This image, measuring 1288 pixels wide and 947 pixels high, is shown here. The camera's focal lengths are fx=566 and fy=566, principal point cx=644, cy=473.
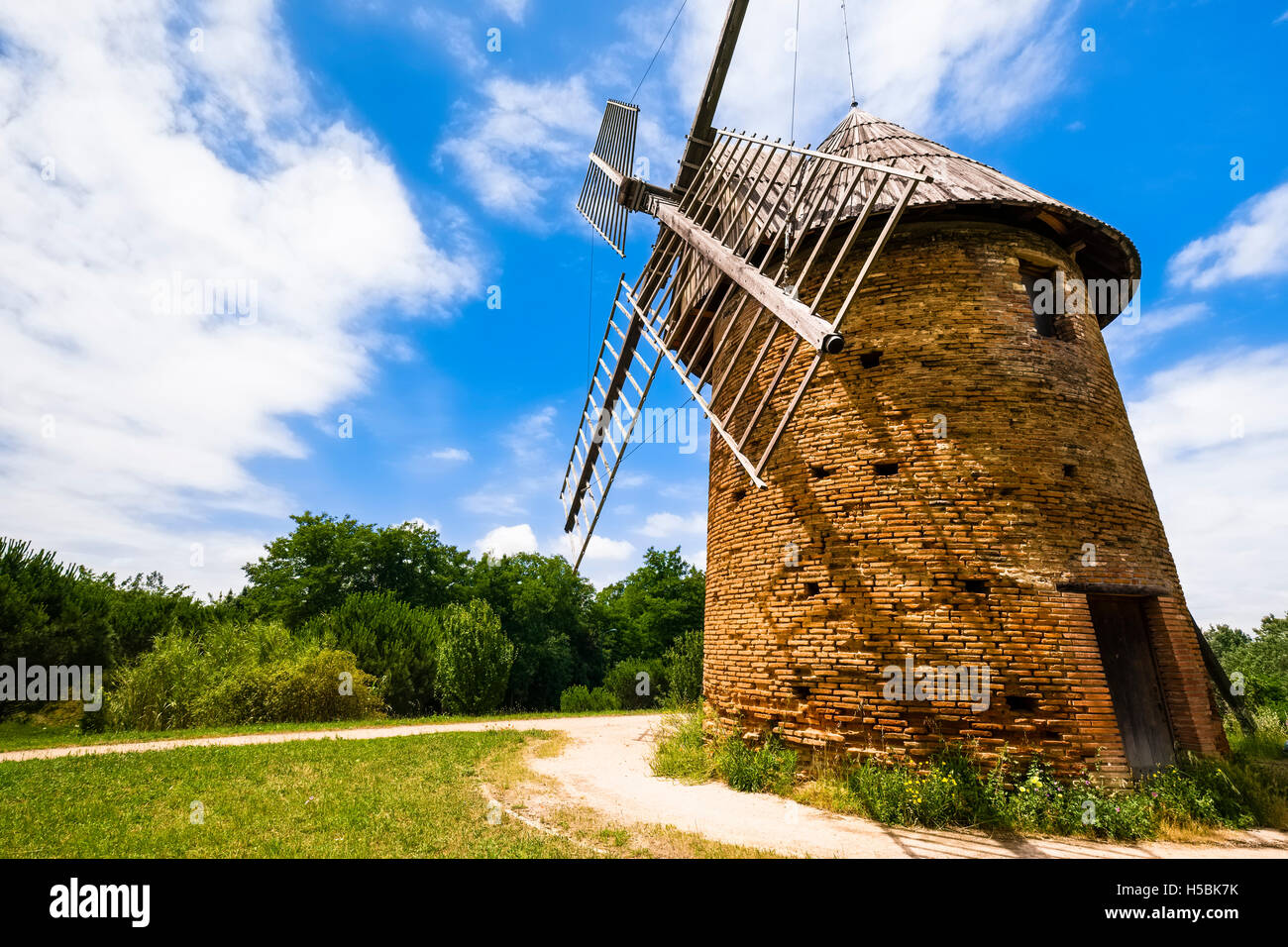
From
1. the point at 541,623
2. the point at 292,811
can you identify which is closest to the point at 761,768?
the point at 292,811

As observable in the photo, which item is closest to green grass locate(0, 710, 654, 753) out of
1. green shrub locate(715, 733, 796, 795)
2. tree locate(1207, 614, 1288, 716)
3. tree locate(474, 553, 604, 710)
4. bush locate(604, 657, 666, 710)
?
bush locate(604, 657, 666, 710)

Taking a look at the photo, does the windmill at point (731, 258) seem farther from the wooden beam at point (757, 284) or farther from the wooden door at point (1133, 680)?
the wooden door at point (1133, 680)

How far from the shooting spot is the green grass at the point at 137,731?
12.4 meters

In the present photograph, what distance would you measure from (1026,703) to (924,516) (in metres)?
2.29

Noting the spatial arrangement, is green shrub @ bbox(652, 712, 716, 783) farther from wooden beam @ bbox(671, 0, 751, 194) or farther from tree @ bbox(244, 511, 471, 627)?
tree @ bbox(244, 511, 471, 627)

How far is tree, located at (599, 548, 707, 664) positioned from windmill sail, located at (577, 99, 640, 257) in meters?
23.6

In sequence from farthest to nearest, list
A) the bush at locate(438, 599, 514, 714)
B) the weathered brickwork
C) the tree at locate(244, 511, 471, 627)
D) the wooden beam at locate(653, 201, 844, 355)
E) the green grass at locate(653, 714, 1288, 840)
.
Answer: the tree at locate(244, 511, 471, 627) → the bush at locate(438, 599, 514, 714) → the weathered brickwork → the wooden beam at locate(653, 201, 844, 355) → the green grass at locate(653, 714, 1288, 840)

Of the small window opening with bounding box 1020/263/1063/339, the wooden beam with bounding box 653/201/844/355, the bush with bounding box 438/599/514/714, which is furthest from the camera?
the bush with bounding box 438/599/514/714

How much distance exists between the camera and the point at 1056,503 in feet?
23.2

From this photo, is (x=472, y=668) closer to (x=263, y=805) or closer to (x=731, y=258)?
(x=263, y=805)

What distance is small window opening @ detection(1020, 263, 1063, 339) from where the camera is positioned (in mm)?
8312

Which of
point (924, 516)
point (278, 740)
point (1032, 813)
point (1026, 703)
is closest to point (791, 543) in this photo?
point (924, 516)

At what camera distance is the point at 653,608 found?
3631cm

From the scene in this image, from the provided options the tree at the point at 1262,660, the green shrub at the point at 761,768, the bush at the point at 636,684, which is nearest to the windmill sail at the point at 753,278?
the green shrub at the point at 761,768
